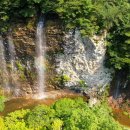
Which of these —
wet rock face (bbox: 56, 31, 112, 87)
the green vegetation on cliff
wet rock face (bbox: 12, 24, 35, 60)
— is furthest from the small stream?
the green vegetation on cliff

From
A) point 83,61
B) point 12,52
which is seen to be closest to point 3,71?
point 12,52

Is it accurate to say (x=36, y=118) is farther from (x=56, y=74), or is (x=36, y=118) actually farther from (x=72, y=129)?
(x=56, y=74)

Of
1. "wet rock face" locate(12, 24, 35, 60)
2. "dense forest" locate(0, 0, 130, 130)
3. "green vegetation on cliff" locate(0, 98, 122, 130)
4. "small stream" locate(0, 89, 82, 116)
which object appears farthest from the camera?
"small stream" locate(0, 89, 82, 116)

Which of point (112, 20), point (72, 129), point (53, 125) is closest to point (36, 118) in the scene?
point (53, 125)

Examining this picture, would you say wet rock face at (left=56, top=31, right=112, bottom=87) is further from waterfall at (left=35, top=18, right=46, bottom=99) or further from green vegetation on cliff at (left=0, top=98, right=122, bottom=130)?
green vegetation on cliff at (left=0, top=98, right=122, bottom=130)

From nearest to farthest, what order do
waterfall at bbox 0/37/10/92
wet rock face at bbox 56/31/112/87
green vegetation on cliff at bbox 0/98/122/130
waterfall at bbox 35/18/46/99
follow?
green vegetation on cliff at bbox 0/98/122/130 → wet rock face at bbox 56/31/112/87 → waterfall at bbox 35/18/46/99 → waterfall at bbox 0/37/10/92

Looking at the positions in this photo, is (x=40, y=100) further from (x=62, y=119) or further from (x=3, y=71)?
(x=62, y=119)
